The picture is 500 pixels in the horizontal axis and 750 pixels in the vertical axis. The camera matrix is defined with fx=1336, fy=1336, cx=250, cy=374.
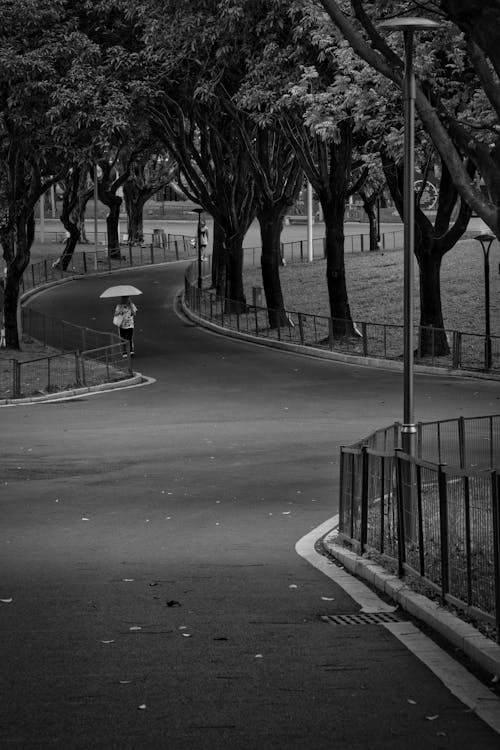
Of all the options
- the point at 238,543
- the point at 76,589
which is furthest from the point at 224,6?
the point at 76,589

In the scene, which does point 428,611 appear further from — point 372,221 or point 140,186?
point 140,186

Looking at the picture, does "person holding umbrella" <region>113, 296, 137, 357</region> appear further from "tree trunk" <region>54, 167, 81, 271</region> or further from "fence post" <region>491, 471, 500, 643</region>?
"fence post" <region>491, 471, 500, 643</region>

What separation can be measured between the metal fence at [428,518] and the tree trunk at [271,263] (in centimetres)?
3086

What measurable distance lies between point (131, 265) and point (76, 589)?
227ft

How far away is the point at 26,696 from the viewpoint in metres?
7.84

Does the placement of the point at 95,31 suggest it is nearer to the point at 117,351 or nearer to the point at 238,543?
the point at 117,351

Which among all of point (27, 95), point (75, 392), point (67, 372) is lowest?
point (75, 392)

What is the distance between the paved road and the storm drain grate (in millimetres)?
141

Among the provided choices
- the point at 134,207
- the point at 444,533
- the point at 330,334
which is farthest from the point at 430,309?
the point at 134,207

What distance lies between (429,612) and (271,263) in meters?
38.6

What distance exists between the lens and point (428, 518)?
11070 mm

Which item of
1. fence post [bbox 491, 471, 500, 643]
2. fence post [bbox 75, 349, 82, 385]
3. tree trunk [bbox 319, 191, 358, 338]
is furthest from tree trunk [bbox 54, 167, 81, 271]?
fence post [bbox 491, 471, 500, 643]

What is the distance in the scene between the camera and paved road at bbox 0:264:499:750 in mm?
7320

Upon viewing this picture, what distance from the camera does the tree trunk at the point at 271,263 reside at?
47375 mm
